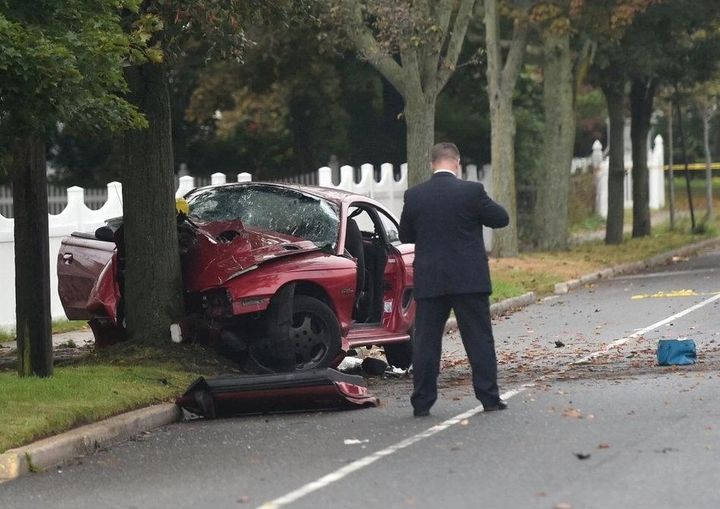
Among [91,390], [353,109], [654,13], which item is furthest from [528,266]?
[91,390]

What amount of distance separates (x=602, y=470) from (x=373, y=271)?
20.7 feet

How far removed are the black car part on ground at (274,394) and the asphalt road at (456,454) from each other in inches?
5.1

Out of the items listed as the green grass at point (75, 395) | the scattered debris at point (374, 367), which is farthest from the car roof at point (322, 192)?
the green grass at point (75, 395)

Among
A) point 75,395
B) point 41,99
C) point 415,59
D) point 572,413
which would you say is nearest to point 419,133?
point 415,59

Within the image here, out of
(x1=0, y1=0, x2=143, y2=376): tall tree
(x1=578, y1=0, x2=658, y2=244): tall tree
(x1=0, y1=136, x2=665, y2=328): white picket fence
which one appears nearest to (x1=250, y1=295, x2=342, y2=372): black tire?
(x1=0, y1=0, x2=143, y2=376): tall tree

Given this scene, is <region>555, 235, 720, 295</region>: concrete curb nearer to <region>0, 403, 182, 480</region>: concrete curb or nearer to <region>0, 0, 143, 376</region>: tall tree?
<region>0, 0, 143, 376</region>: tall tree

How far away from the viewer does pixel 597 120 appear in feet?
178

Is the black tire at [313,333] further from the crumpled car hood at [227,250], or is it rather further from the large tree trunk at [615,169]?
the large tree trunk at [615,169]

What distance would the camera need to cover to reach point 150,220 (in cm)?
1434

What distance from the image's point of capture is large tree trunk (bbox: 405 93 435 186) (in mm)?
25000

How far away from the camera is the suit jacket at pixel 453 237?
11.2 meters

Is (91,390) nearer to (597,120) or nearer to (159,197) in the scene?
(159,197)

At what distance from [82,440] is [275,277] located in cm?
318

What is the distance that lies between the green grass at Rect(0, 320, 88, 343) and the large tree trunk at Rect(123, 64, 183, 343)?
432cm
